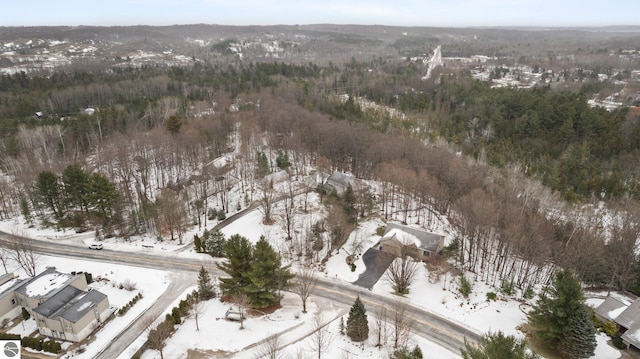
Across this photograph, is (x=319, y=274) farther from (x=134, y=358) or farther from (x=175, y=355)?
(x=134, y=358)

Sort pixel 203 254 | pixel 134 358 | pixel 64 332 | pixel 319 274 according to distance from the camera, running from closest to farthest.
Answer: pixel 134 358
pixel 64 332
pixel 319 274
pixel 203 254

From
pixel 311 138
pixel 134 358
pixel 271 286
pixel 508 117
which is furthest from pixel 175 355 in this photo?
pixel 508 117

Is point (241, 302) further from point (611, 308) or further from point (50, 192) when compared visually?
point (50, 192)

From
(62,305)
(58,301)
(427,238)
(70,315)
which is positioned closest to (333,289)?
(427,238)

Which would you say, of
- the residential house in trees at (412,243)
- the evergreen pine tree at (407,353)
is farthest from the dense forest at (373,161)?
the evergreen pine tree at (407,353)

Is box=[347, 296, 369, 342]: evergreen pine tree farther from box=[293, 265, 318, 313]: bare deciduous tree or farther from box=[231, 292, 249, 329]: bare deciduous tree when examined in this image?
box=[231, 292, 249, 329]: bare deciduous tree

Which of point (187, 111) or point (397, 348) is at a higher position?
point (187, 111)
